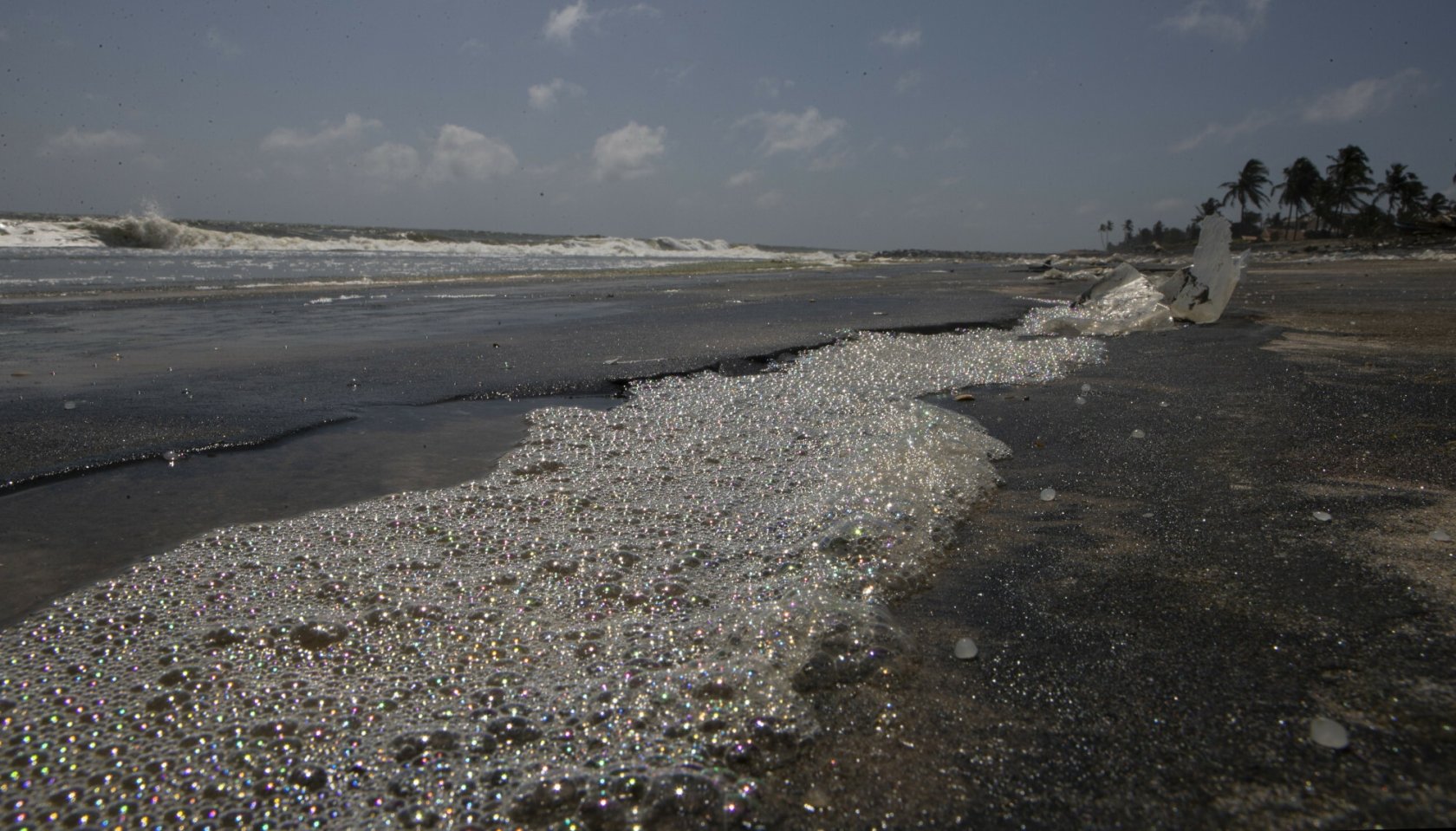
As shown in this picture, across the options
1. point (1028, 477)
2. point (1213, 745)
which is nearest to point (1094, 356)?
point (1028, 477)

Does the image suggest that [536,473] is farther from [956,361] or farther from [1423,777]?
[956,361]

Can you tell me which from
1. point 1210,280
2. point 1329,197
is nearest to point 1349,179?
point 1329,197

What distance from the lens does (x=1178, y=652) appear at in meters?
1.41

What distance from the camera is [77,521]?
221 centimetres

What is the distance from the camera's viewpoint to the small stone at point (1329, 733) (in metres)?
1.12

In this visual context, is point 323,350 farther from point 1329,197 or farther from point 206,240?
point 1329,197

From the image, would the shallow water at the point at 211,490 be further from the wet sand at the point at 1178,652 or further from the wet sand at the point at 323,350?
the wet sand at the point at 1178,652

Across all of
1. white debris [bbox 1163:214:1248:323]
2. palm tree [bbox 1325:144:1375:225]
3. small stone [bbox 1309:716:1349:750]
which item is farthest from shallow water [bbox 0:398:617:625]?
palm tree [bbox 1325:144:1375:225]

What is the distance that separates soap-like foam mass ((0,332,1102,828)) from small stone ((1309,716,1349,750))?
2.10 ft

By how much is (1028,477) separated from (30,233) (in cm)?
4177

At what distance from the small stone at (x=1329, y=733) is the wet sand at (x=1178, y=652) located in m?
0.01

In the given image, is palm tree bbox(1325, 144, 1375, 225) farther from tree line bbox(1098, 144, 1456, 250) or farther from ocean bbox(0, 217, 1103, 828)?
ocean bbox(0, 217, 1103, 828)

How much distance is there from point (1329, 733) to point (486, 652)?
1.38 metres

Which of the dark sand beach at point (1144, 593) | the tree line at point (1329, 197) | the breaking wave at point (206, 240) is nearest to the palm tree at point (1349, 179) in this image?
the tree line at point (1329, 197)
